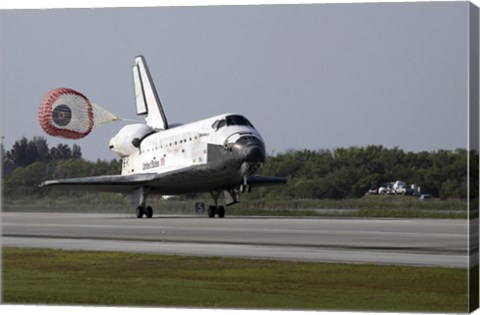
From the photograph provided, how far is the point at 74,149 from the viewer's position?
80.1 ft

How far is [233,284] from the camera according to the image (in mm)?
17719

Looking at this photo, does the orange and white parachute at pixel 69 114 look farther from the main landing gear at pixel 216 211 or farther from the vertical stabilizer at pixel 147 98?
the main landing gear at pixel 216 211

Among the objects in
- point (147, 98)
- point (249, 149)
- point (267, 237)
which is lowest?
point (267, 237)

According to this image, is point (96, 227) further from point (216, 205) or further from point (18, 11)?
point (18, 11)

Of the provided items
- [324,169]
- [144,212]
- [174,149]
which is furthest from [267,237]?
[174,149]

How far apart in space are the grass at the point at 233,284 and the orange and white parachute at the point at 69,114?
309 cm

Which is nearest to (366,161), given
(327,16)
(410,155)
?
(410,155)

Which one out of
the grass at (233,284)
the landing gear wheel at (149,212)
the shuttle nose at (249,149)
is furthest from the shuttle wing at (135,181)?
the grass at (233,284)

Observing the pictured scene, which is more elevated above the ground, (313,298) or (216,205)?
(216,205)

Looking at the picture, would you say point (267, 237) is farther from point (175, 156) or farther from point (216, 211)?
point (175, 156)

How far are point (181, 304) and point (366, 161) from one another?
5.91m

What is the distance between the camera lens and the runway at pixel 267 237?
1938cm

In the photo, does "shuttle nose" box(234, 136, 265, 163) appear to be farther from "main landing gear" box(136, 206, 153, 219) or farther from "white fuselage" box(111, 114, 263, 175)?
"main landing gear" box(136, 206, 153, 219)

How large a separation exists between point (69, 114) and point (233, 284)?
732 centimetres
